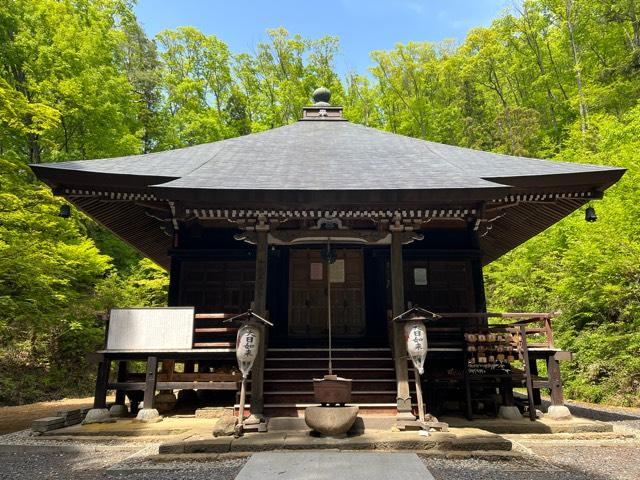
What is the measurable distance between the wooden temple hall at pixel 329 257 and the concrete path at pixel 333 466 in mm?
1535

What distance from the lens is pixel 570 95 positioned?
1000 inches

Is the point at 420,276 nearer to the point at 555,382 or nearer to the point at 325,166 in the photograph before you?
the point at 555,382

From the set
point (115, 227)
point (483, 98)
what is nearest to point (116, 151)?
point (115, 227)

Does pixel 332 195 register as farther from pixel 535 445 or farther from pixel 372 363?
pixel 535 445

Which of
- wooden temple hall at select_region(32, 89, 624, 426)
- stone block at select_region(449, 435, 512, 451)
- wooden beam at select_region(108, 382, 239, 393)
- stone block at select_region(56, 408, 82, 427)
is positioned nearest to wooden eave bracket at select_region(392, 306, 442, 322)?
wooden temple hall at select_region(32, 89, 624, 426)

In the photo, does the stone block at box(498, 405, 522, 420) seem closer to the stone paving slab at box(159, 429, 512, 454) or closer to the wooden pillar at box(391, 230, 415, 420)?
the stone paving slab at box(159, 429, 512, 454)

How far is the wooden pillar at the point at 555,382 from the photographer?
25.0ft

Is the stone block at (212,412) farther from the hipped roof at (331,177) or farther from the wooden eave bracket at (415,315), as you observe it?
the hipped roof at (331,177)

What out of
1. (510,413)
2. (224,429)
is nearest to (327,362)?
(224,429)

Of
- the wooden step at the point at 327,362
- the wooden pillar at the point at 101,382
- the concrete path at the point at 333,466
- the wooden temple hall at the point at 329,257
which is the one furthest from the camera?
the wooden step at the point at 327,362

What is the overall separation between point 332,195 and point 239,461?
4038mm

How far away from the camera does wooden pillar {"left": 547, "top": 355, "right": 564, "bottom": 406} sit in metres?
7.62

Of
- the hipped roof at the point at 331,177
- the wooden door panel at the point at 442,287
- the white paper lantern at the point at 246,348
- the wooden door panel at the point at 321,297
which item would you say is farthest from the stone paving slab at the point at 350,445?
the wooden door panel at the point at 442,287

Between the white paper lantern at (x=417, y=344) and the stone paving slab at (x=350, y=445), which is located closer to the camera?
the stone paving slab at (x=350, y=445)
